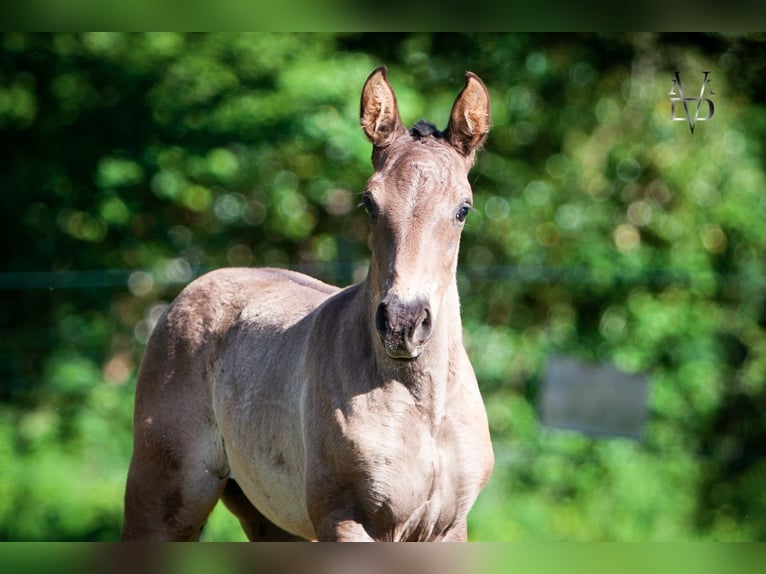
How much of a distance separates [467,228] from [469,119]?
493 cm

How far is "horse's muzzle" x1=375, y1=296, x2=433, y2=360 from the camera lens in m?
2.86

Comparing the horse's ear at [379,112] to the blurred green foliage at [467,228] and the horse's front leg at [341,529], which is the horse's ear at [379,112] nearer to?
the horse's front leg at [341,529]

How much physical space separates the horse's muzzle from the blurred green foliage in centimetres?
521

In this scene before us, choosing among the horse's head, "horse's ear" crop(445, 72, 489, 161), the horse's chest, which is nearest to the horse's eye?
the horse's head

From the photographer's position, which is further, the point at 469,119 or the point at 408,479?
the point at 469,119

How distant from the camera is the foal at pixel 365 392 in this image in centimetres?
311

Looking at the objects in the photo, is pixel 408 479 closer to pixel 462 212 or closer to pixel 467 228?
pixel 462 212

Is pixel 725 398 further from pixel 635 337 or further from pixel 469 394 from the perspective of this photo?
pixel 469 394

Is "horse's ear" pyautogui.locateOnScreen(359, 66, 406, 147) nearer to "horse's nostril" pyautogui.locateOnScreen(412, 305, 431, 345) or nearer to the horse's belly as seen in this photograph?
"horse's nostril" pyautogui.locateOnScreen(412, 305, 431, 345)

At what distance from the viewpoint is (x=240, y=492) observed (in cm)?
443

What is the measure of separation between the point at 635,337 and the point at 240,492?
519 centimetres

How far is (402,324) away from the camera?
2859mm

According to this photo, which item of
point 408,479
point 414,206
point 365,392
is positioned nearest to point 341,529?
point 408,479

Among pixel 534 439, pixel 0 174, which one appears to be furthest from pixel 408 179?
pixel 0 174
